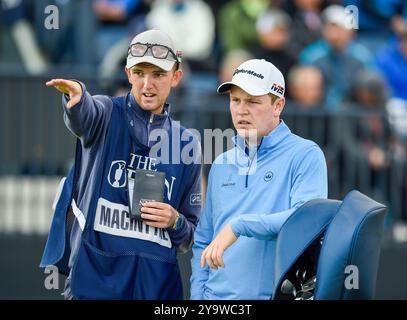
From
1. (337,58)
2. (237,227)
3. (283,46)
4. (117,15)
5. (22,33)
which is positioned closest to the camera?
(237,227)

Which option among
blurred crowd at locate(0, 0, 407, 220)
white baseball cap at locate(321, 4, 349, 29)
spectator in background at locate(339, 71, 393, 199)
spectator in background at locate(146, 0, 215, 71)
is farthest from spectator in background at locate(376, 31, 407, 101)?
spectator in background at locate(146, 0, 215, 71)

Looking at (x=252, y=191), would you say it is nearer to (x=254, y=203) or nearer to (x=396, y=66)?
(x=254, y=203)

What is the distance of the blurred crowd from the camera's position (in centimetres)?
1105

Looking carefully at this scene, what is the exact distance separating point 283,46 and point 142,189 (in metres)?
6.87

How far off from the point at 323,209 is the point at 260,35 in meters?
7.51

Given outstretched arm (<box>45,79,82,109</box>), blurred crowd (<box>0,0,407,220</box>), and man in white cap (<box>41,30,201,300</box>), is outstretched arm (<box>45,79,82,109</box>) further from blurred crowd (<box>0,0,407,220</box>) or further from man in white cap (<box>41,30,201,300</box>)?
blurred crowd (<box>0,0,407,220</box>)

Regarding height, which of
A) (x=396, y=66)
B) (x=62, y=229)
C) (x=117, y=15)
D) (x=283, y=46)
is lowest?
(x=62, y=229)

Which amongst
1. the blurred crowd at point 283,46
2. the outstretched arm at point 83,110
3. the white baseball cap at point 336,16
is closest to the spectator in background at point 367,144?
the blurred crowd at point 283,46

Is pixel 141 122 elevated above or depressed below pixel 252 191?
above

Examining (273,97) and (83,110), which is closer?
(83,110)

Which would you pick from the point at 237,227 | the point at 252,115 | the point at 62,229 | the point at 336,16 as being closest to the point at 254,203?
the point at 237,227

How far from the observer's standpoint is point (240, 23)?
13.0m

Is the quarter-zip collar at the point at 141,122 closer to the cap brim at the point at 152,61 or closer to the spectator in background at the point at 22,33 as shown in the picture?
the cap brim at the point at 152,61
